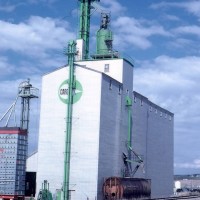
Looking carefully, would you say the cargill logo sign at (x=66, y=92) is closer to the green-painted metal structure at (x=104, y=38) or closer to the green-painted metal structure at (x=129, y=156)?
the green-painted metal structure at (x=129, y=156)

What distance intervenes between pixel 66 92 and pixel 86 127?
14.9 feet

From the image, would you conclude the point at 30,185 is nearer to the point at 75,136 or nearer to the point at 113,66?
the point at 75,136

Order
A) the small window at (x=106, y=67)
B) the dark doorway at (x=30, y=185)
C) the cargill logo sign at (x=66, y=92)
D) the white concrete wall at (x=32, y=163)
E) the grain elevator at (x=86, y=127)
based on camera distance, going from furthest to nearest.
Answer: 1. the white concrete wall at (x=32, y=163)
2. the small window at (x=106, y=67)
3. the dark doorway at (x=30, y=185)
4. the cargill logo sign at (x=66, y=92)
5. the grain elevator at (x=86, y=127)

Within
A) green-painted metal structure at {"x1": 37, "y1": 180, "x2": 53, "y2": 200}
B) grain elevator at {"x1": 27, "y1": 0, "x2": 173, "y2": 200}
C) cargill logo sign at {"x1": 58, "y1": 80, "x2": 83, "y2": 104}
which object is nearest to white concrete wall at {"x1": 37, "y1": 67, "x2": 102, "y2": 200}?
grain elevator at {"x1": 27, "y1": 0, "x2": 173, "y2": 200}

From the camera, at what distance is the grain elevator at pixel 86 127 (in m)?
43.3

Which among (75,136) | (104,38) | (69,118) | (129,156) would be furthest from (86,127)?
(104,38)

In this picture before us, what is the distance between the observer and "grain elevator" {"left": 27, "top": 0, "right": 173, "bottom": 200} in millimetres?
43312

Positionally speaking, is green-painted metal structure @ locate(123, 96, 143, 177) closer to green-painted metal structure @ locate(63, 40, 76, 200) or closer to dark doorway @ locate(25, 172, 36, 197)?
green-painted metal structure @ locate(63, 40, 76, 200)

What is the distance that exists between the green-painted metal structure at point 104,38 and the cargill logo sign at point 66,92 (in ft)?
35.4

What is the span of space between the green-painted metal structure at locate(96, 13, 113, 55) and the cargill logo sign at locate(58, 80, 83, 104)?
10.8 metres

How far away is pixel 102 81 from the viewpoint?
145ft

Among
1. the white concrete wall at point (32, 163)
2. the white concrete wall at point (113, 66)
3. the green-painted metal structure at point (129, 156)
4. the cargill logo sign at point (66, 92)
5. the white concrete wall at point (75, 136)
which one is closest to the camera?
the white concrete wall at point (75, 136)

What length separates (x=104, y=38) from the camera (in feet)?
185

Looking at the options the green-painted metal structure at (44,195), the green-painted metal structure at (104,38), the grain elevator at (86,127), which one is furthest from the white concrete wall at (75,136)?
the green-painted metal structure at (104,38)
